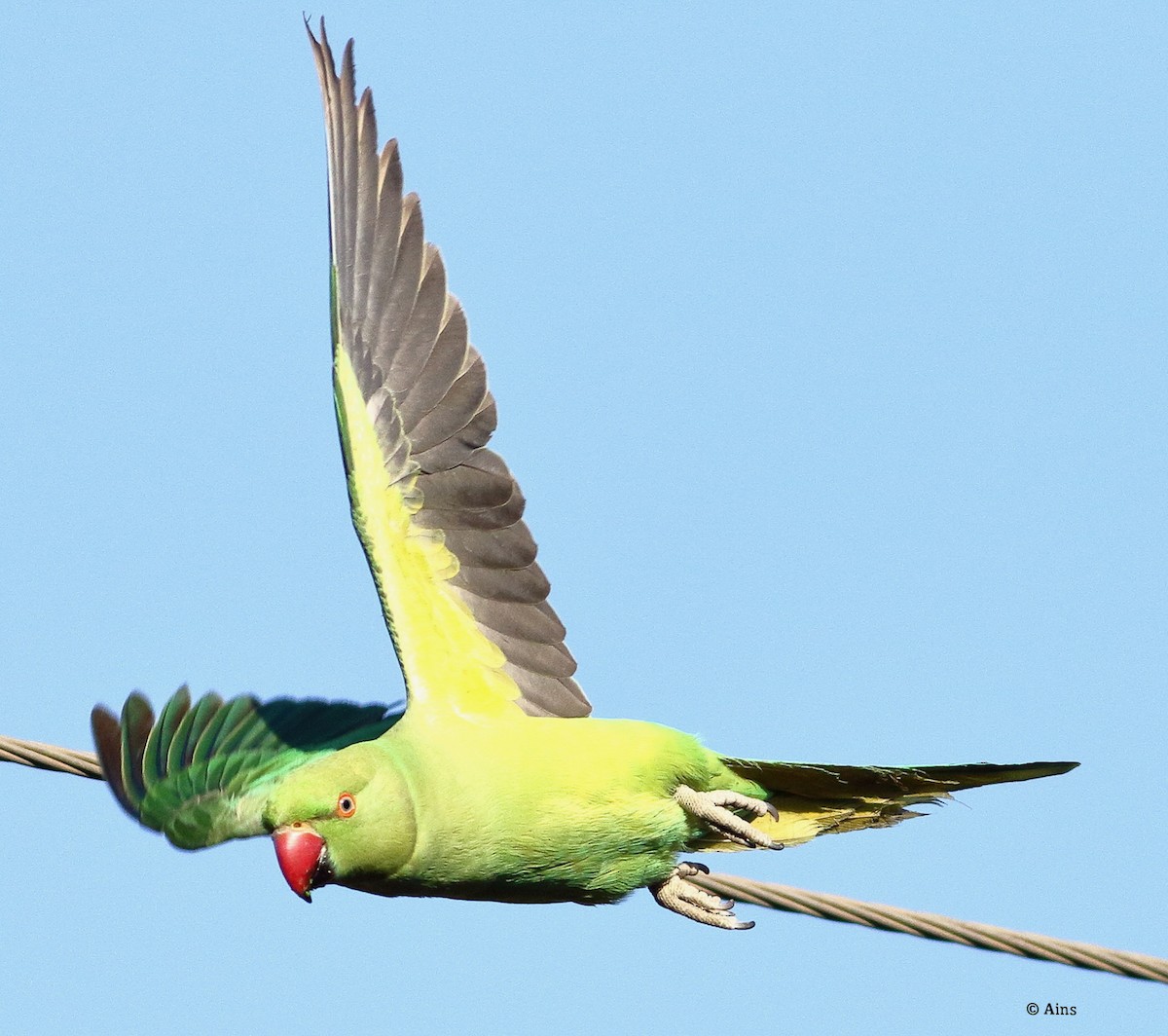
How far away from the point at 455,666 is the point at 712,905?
3.93 feet

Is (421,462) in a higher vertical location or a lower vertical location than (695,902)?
higher

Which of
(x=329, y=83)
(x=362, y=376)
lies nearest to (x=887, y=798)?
(x=362, y=376)

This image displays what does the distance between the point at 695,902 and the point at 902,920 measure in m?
1.22

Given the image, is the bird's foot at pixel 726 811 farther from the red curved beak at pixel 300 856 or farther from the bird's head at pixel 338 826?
the red curved beak at pixel 300 856

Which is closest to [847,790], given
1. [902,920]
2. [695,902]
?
[695,902]

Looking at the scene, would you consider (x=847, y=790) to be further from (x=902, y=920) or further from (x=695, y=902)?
(x=902, y=920)

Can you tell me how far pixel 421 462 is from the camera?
247 inches

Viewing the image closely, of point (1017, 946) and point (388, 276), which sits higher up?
point (388, 276)

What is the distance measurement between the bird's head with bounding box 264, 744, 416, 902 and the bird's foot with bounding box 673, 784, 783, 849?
0.96m

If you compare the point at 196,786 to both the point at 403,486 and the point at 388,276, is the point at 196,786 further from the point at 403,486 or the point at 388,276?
the point at 388,276

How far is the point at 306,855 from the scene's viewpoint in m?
5.27

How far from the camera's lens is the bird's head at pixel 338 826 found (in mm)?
5281

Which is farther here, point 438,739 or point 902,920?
point 438,739

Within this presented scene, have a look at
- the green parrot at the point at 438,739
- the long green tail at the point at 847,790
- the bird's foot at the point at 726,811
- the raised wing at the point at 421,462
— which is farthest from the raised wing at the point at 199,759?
the long green tail at the point at 847,790
